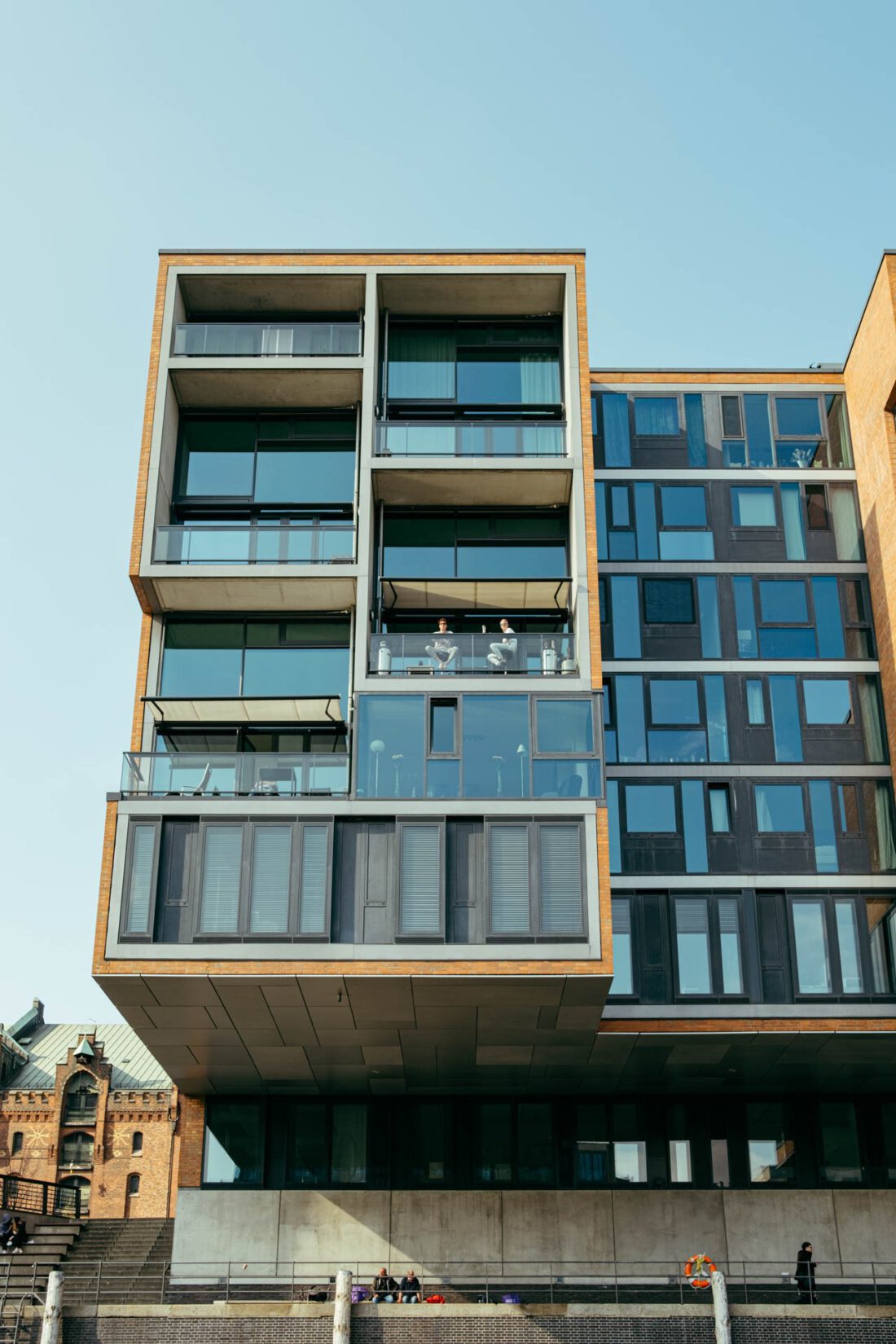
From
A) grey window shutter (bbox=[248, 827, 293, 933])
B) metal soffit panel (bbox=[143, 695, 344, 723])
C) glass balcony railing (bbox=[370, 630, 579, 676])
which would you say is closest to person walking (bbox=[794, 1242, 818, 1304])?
grey window shutter (bbox=[248, 827, 293, 933])

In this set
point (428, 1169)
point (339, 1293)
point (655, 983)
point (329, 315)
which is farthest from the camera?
point (329, 315)

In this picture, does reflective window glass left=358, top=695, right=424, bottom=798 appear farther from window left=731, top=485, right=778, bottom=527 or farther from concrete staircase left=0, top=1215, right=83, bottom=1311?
concrete staircase left=0, top=1215, right=83, bottom=1311

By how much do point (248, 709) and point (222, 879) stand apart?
16.4 ft

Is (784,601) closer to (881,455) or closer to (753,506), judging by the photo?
(753,506)

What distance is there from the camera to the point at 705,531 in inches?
1356

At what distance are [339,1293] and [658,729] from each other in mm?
13224

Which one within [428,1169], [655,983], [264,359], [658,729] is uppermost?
[264,359]

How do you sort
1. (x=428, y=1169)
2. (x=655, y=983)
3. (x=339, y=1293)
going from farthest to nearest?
(x=428, y=1169), (x=655, y=983), (x=339, y=1293)

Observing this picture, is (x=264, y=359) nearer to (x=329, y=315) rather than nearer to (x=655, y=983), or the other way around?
(x=329, y=315)

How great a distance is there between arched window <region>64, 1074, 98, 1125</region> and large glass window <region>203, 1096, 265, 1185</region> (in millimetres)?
38363

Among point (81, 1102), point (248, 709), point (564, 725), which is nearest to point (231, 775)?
point (248, 709)

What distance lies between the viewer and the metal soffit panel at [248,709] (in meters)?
30.0

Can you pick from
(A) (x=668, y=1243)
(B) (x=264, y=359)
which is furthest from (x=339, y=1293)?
(B) (x=264, y=359)

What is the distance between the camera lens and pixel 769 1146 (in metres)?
31.7
